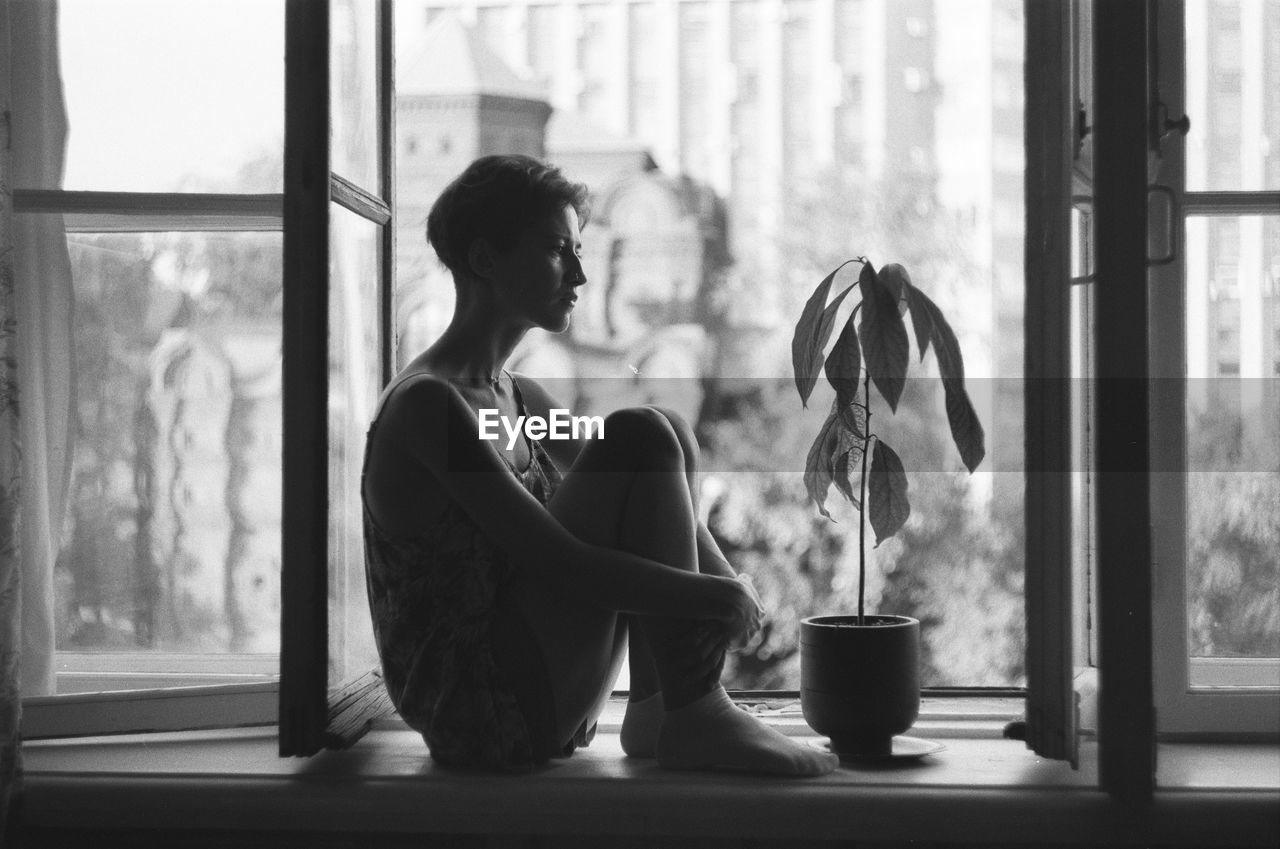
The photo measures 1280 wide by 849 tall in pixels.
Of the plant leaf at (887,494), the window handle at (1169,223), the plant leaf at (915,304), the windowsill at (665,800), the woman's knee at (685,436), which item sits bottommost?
the windowsill at (665,800)

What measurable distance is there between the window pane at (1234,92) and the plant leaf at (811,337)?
1.78 feet

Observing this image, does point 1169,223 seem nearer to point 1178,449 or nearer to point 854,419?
point 1178,449

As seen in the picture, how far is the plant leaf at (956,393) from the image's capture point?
1.45 m

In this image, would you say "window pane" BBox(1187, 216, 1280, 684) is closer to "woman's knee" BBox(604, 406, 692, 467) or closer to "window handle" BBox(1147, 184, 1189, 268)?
"window handle" BBox(1147, 184, 1189, 268)

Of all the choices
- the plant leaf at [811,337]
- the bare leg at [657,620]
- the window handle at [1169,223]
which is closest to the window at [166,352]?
the bare leg at [657,620]

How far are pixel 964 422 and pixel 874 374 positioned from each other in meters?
0.13

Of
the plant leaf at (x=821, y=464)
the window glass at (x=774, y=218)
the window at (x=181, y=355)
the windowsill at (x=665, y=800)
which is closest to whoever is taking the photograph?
the windowsill at (x=665, y=800)

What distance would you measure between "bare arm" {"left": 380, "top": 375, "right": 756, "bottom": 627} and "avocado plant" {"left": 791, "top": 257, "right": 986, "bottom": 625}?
27cm

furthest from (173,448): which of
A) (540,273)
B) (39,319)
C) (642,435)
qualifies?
(642,435)

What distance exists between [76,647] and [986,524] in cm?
271

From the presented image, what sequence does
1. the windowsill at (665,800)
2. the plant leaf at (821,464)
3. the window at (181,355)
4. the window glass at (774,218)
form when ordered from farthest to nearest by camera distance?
1. the window glass at (774,218)
2. the window at (181,355)
3. the plant leaf at (821,464)
4. the windowsill at (665,800)

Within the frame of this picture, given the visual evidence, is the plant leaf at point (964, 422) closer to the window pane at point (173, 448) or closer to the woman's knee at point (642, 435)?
the woman's knee at point (642, 435)

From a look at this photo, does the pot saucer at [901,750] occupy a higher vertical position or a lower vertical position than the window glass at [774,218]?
lower

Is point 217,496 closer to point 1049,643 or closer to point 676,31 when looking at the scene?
point 1049,643
